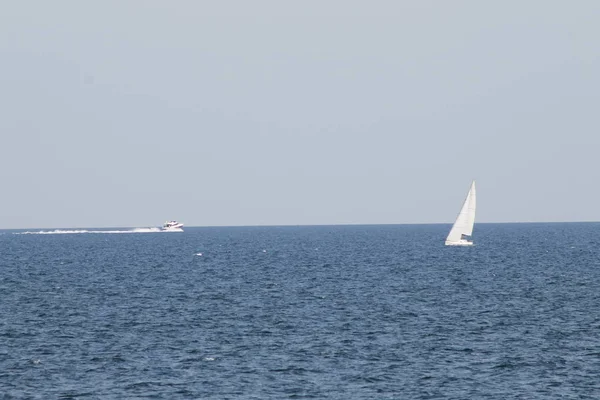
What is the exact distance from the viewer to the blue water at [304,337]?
1863 inches

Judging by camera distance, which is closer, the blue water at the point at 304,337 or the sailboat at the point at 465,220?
the blue water at the point at 304,337

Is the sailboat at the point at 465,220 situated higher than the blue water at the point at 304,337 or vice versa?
the sailboat at the point at 465,220

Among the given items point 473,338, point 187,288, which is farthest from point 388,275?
point 473,338

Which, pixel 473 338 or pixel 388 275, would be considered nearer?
pixel 473 338

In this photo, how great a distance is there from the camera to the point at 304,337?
62.0 metres

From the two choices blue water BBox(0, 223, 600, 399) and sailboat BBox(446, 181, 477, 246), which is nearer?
blue water BBox(0, 223, 600, 399)

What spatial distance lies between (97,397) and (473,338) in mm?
26150

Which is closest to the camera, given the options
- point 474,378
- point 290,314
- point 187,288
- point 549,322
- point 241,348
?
point 474,378

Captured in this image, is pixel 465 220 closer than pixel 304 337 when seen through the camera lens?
No

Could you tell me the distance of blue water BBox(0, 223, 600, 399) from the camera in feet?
155

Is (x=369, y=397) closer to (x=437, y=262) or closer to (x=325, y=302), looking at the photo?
(x=325, y=302)

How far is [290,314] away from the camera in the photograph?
74250mm

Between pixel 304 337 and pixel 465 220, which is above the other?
pixel 465 220

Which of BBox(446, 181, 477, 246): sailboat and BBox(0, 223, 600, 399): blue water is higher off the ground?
BBox(446, 181, 477, 246): sailboat
